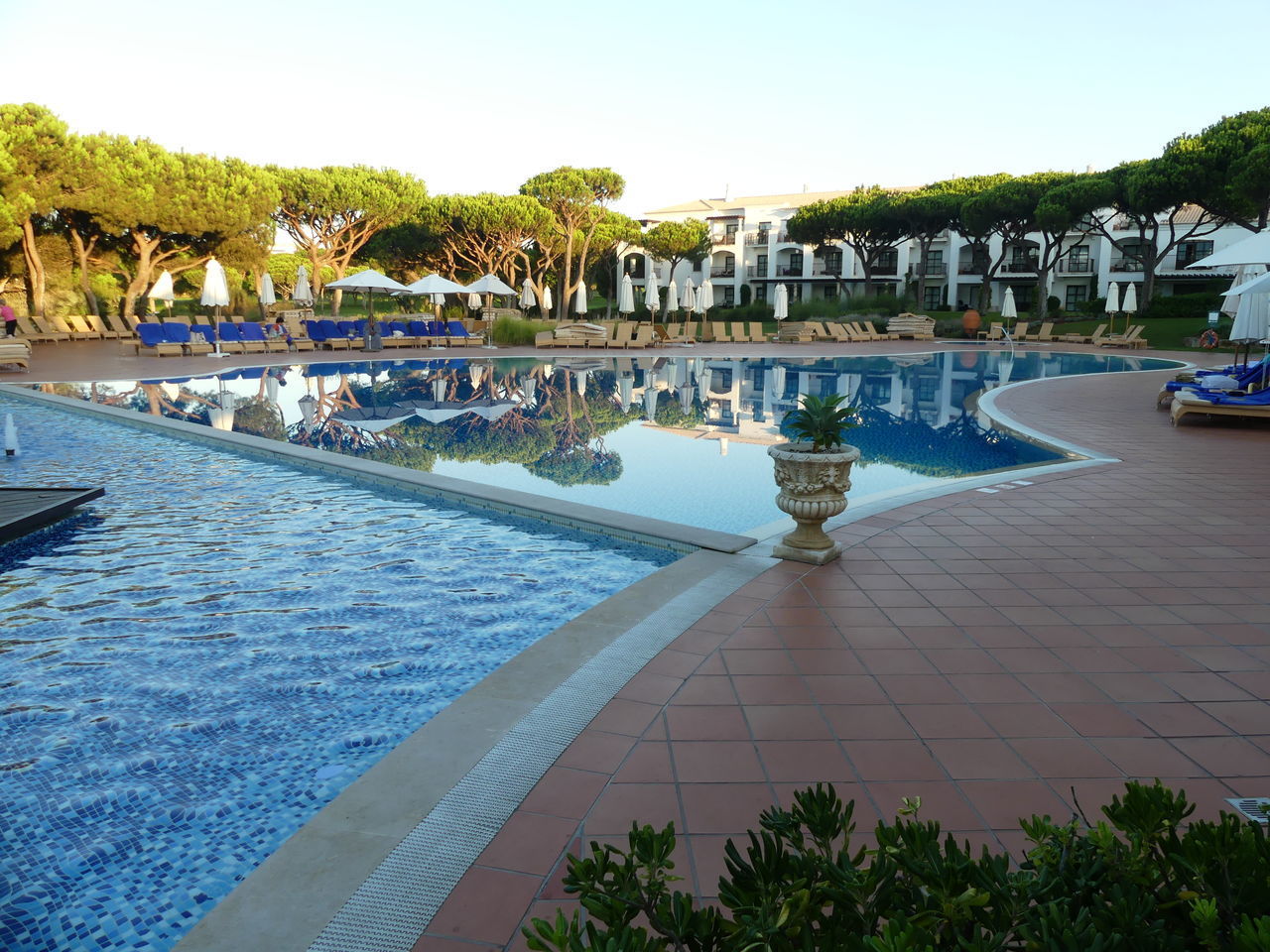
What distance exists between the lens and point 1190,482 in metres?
7.45

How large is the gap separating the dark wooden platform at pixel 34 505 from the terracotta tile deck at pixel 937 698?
15.0 feet

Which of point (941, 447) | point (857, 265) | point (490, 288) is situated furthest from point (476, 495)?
point (857, 265)

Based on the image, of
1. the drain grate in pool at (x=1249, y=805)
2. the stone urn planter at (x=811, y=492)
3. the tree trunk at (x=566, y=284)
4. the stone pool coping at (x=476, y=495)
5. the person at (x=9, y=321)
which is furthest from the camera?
the tree trunk at (x=566, y=284)

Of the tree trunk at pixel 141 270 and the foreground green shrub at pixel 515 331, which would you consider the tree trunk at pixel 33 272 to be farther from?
the foreground green shrub at pixel 515 331

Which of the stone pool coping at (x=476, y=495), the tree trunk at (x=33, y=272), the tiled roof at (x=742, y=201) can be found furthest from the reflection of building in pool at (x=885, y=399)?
the tiled roof at (x=742, y=201)

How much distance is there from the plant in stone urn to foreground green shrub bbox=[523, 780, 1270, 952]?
3.73m

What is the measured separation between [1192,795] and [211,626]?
170 inches

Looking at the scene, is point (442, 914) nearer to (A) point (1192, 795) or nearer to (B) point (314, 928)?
(B) point (314, 928)

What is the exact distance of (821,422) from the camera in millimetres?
4992

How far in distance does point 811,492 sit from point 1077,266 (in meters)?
51.2

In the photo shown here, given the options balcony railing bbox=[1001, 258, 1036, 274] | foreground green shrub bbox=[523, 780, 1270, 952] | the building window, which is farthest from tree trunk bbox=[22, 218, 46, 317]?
the building window

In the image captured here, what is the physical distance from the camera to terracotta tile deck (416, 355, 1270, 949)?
2592 mm

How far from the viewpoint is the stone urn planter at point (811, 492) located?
16.1ft

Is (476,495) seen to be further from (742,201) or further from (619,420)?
(742,201)
